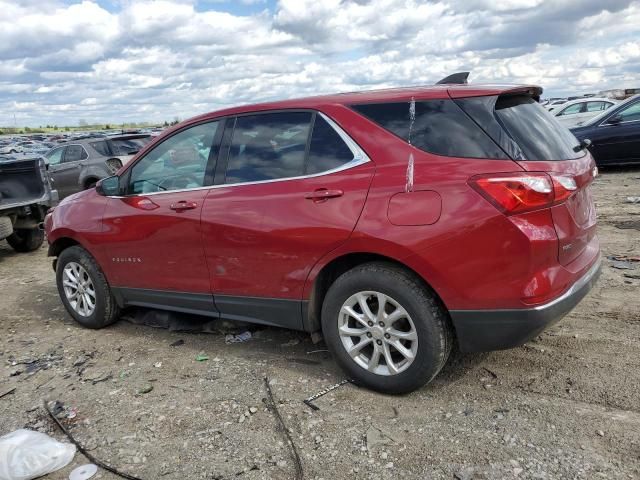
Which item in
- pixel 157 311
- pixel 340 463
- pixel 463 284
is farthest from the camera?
pixel 157 311

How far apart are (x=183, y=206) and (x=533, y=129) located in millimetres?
2441

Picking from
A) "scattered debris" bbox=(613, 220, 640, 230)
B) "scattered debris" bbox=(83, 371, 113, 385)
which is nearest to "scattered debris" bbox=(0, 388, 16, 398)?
"scattered debris" bbox=(83, 371, 113, 385)

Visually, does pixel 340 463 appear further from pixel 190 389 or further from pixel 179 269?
pixel 179 269

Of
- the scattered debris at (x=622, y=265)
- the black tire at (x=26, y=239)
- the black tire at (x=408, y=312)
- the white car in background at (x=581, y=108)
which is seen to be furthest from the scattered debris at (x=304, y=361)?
the white car in background at (x=581, y=108)

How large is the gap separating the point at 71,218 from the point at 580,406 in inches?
170

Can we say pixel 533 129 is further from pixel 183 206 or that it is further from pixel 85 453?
pixel 85 453

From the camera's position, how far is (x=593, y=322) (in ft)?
14.0

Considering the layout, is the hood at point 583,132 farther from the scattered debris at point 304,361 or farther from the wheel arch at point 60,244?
the wheel arch at point 60,244

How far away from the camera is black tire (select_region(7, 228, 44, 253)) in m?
9.02

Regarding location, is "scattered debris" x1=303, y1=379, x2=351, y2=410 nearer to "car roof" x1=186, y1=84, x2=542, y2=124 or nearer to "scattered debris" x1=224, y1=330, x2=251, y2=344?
"scattered debris" x1=224, y1=330, x2=251, y2=344

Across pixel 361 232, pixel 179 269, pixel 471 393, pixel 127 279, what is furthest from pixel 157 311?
pixel 471 393

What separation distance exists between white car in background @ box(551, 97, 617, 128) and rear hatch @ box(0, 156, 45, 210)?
45.4ft

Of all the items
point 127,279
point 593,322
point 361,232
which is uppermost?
point 361,232

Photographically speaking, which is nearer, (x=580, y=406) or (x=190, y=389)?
(x=580, y=406)
